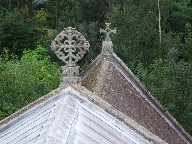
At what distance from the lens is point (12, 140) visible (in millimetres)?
6934

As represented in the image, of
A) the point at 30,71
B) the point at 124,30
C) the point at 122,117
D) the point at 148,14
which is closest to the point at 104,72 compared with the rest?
the point at 122,117

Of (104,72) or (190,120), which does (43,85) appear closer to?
(190,120)

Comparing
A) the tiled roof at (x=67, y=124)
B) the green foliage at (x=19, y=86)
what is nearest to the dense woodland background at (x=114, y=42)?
the green foliage at (x=19, y=86)

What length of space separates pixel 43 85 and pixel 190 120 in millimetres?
7781

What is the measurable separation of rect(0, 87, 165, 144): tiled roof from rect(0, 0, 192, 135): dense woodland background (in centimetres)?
1251

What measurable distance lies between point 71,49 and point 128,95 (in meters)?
4.78

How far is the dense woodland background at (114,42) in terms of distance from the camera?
21.8m

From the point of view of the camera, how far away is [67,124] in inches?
260

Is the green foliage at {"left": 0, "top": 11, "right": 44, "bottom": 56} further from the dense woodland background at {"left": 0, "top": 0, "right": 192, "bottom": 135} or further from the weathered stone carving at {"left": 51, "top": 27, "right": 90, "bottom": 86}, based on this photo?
the weathered stone carving at {"left": 51, "top": 27, "right": 90, "bottom": 86}

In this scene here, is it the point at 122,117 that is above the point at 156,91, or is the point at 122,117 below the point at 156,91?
above

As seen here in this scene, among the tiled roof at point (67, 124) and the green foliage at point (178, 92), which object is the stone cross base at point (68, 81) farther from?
the green foliage at point (178, 92)

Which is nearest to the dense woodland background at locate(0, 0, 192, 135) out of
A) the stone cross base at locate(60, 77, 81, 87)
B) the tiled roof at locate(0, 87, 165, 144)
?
the stone cross base at locate(60, 77, 81, 87)

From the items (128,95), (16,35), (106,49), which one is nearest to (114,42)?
(16,35)

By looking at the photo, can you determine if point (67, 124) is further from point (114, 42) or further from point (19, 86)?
point (114, 42)
